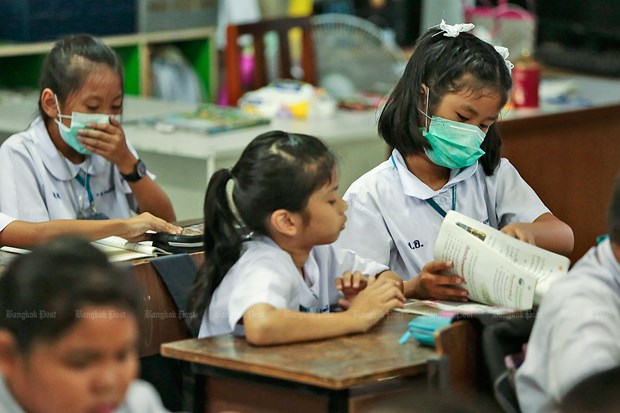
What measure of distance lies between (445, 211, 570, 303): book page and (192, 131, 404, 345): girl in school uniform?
0.69 ft

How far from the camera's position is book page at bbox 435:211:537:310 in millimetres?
2318

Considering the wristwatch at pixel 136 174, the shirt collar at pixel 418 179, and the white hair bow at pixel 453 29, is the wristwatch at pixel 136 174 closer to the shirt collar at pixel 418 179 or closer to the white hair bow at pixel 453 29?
the shirt collar at pixel 418 179

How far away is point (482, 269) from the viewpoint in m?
2.40

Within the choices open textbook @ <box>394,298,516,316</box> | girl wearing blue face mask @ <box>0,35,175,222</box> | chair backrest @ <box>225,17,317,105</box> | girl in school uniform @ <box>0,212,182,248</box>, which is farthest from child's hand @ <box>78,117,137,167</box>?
chair backrest @ <box>225,17,317,105</box>

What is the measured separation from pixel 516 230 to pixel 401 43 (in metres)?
4.30

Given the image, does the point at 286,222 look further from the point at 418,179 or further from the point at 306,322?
the point at 418,179

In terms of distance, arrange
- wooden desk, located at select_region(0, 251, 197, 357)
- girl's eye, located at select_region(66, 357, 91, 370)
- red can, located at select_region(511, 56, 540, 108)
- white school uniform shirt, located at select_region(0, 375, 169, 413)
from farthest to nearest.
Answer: red can, located at select_region(511, 56, 540, 108) < wooden desk, located at select_region(0, 251, 197, 357) < white school uniform shirt, located at select_region(0, 375, 169, 413) < girl's eye, located at select_region(66, 357, 91, 370)

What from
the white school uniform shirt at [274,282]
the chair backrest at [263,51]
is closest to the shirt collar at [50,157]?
the white school uniform shirt at [274,282]

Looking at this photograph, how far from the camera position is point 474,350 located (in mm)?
2107

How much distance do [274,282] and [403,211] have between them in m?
0.66

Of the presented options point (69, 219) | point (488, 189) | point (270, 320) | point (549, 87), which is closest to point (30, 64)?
point (549, 87)

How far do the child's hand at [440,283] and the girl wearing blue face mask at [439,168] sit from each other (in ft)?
0.33

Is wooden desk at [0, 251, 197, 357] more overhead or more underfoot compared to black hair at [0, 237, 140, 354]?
more underfoot

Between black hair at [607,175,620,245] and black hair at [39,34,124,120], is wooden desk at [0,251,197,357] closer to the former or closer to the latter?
black hair at [39,34,124,120]
